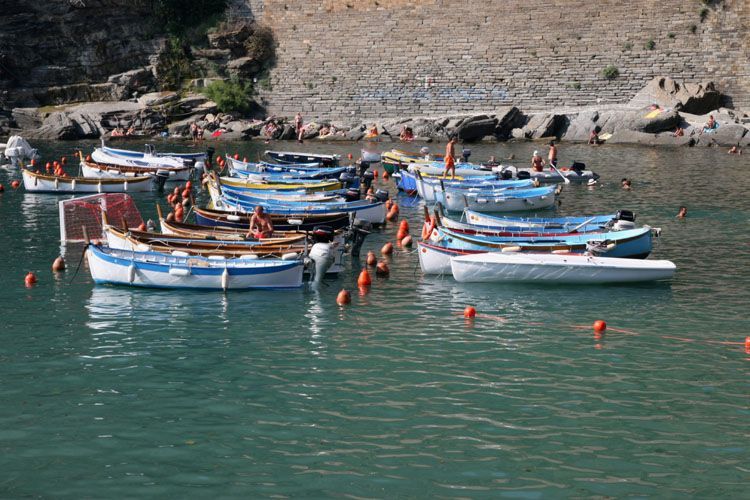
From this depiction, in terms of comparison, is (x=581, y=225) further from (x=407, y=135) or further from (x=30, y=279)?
(x=407, y=135)

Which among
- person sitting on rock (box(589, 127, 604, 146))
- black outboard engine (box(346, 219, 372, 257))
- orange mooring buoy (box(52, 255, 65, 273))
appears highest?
person sitting on rock (box(589, 127, 604, 146))

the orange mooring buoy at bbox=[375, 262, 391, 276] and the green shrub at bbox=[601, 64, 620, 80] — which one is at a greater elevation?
the green shrub at bbox=[601, 64, 620, 80]

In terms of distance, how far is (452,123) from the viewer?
4853cm

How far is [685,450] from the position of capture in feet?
39.1

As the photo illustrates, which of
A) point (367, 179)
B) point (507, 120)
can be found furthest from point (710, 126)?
point (367, 179)

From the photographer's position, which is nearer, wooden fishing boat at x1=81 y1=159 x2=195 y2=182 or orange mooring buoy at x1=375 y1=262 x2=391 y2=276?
orange mooring buoy at x1=375 y1=262 x2=391 y2=276

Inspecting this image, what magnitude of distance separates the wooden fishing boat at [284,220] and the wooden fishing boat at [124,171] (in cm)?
1133

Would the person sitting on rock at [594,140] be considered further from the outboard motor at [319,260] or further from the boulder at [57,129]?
the outboard motor at [319,260]

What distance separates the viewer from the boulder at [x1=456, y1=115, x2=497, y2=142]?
4797cm

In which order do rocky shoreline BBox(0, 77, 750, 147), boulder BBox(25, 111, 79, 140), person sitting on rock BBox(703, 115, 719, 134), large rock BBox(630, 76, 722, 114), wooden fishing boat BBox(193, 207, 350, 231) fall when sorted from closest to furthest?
wooden fishing boat BBox(193, 207, 350, 231), person sitting on rock BBox(703, 115, 719, 134), rocky shoreline BBox(0, 77, 750, 147), large rock BBox(630, 76, 722, 114), boulder BBox(25, 111, 79, 140)

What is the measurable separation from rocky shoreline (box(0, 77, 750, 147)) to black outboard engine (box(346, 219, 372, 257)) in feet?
85.7

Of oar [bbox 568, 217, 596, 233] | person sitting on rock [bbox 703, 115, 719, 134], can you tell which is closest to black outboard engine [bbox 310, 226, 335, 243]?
oar [bbox 568, 217, 596, 233]

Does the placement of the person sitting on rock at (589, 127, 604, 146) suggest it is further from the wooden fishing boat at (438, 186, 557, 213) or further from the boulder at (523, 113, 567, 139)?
the wooden fishing boat at (438, 186, 557, 213)

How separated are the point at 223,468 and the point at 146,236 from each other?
9.95 m
